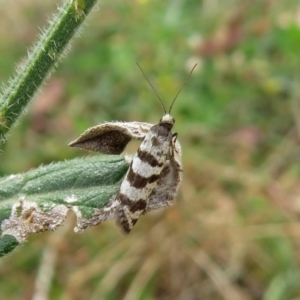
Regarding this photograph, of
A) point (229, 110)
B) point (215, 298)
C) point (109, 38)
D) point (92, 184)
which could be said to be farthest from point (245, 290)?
point (109, 38)

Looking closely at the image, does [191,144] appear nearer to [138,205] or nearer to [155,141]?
[155,141]

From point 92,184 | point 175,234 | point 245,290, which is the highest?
point 92,184

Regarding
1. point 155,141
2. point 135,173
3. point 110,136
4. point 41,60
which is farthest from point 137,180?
point 41,60

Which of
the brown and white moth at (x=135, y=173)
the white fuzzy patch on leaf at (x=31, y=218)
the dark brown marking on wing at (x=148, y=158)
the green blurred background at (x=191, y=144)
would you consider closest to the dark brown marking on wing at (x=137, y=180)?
the brown and white moth at (x=135, y=173)

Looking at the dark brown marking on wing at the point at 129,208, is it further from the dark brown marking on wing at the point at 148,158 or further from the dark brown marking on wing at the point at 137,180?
the dark brown marking on wing at the point at 148,158

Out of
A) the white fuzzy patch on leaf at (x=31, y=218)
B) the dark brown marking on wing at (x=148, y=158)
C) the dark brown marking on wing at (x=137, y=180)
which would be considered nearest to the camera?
the white fuzzy patch on leaf at (x=31, y=218)

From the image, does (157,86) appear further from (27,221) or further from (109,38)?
(27,221)
